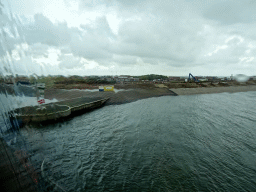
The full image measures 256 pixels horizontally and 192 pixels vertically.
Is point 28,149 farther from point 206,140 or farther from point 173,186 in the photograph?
point 206,140

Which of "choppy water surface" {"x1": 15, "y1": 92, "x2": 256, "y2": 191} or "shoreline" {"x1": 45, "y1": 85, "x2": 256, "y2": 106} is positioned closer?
"choppy water surface" {"x1": 15, "y1": 92, "x2": 256, "y2": 191}

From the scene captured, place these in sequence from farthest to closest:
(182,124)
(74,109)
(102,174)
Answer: (74,109)
(182,124)
(102,174)

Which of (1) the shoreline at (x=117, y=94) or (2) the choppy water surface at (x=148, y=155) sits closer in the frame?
(2) the choppy water surface at (x=148, y=155)

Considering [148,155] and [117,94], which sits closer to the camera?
[148,155]

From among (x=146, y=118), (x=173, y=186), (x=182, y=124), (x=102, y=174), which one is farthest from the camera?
(x=146, y=118)

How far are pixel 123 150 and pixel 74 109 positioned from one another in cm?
2113

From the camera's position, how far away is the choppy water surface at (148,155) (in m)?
11.3

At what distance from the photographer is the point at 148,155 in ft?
49.9

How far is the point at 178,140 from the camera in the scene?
18797mm

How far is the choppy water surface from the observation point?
37.2 ft

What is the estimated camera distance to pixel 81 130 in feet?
74.3

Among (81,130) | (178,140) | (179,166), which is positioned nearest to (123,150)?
(179,166)

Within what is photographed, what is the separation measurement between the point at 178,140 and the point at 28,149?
2217 cm

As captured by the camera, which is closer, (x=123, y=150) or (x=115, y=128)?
(x=123, y=150)
